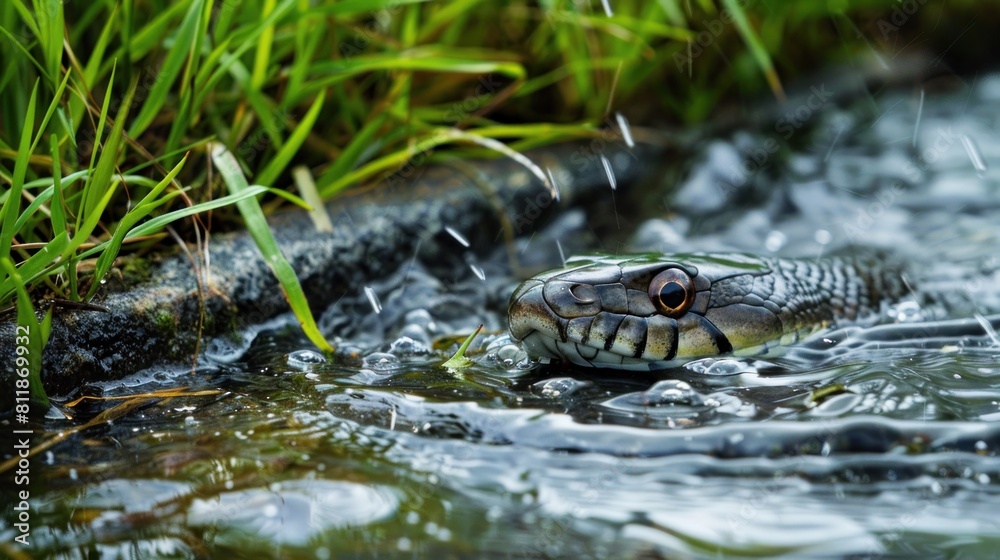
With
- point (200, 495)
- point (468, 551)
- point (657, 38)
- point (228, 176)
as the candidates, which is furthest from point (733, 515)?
point (657, 38)

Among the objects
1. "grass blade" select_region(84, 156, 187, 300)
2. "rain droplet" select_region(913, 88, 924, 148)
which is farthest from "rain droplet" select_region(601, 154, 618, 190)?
"grass blade" select_region(84, 156, 187, 300)

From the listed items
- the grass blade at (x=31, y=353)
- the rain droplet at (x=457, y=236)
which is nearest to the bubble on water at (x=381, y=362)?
the grass blade at (x=31, y=353)

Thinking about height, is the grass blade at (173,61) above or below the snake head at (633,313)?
above

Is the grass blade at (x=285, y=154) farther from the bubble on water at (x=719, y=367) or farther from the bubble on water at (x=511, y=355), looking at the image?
the bubble on water at (x=719, y=367)

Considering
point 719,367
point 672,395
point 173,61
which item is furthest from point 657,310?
point 173,61

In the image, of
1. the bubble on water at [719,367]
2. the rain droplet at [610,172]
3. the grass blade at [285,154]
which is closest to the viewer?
the bubble on water at [719,367]

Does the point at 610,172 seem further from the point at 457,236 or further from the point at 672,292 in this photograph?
the point at 672,292
